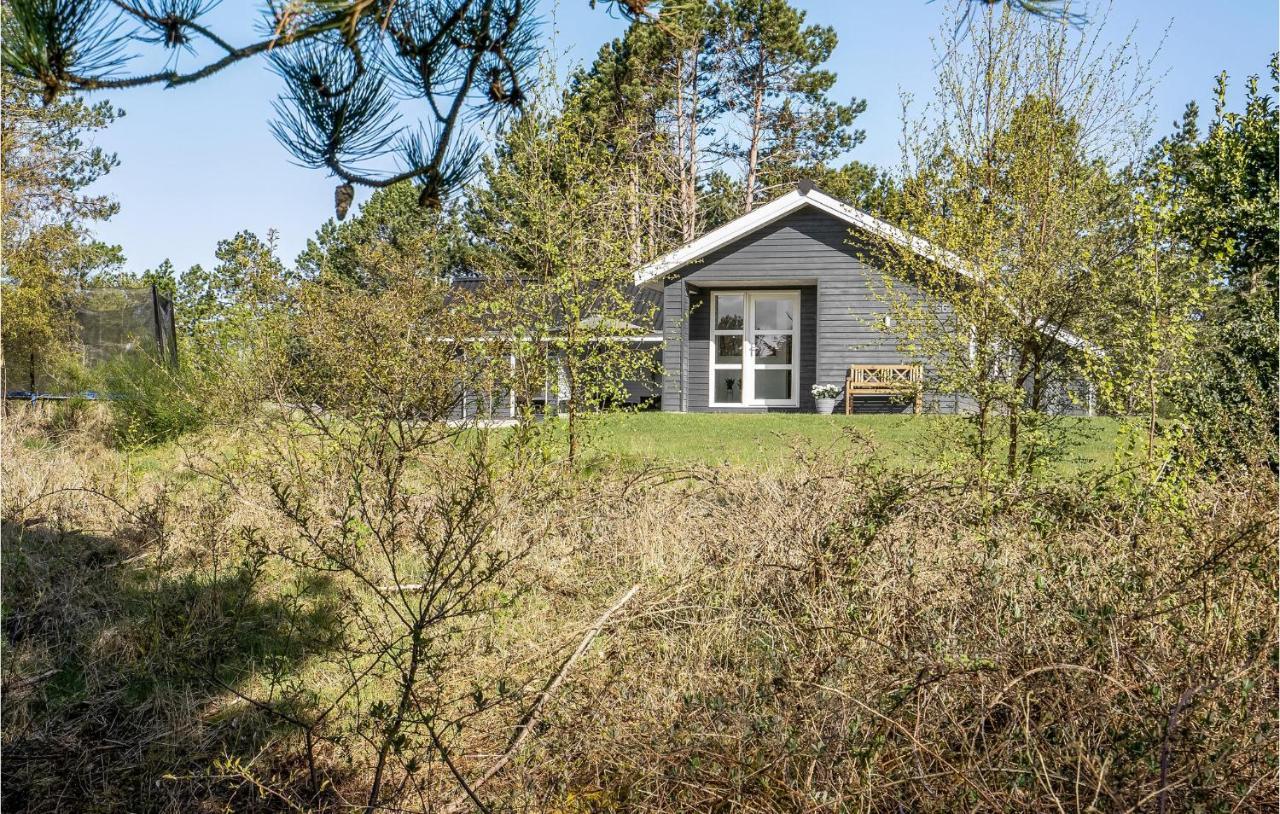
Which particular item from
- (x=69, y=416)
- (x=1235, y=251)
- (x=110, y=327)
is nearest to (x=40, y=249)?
(x=110, y=327)

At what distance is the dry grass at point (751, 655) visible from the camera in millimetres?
2705

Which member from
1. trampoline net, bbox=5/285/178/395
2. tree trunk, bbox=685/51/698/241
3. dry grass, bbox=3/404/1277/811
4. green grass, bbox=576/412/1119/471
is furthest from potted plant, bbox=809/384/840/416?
dry grass, bbox=3/404/1277/811

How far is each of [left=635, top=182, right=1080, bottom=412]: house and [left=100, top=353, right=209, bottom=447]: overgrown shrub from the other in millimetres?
7874

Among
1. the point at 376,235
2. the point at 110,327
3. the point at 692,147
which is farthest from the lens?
the point at 376,235

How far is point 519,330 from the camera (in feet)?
23.4

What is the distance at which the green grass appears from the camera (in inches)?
308

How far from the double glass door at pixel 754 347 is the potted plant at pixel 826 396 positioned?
86 cm

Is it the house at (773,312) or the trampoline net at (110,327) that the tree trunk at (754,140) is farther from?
the trampoline net at (110,327)

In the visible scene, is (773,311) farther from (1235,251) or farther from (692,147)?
(1235,251)

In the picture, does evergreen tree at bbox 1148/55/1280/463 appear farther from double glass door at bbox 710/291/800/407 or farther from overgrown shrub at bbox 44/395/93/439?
overgrown shrub at bbox 44/395/93/439

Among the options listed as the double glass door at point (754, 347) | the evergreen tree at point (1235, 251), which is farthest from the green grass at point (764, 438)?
the double glass door at point (754, 347)

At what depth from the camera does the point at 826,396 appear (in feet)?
55.6

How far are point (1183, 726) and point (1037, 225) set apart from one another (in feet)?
18.2

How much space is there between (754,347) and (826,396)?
1.80 metres
